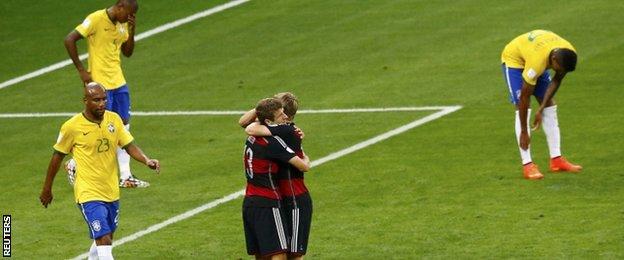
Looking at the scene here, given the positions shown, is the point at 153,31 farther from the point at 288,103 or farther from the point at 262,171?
the point at 262,171

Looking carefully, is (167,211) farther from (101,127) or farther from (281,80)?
(281,80)

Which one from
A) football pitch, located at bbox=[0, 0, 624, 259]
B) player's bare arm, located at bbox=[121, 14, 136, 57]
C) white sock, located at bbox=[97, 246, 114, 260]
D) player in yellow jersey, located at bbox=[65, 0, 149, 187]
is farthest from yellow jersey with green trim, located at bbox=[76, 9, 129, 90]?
white sock, located at bbox=[97, 246, 114, 260]

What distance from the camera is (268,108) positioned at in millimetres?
14680

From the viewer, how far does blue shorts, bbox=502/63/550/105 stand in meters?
20.4

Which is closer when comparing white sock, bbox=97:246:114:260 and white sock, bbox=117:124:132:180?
white sock, bbox=97:246:114:260

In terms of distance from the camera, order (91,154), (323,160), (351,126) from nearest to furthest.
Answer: (91,154) < (323,160) < (351,126)

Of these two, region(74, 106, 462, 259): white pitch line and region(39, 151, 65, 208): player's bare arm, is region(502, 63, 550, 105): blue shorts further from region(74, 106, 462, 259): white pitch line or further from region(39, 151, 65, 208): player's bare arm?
region(39, 151, 65, 208): player's bare arm

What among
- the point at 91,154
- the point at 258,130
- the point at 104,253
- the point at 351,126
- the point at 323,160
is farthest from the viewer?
the point at 351,126

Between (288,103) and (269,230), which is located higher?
(288,103)

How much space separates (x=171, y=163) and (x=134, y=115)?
3.85 metres

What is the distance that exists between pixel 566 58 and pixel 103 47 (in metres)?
5.98

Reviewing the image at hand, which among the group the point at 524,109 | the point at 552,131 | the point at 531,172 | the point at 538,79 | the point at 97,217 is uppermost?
the point at 97,217

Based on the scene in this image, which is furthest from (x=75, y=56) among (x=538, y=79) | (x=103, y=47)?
(x=538, y=79)

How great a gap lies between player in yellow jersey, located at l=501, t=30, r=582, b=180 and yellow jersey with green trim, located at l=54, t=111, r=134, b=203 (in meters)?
6.13
